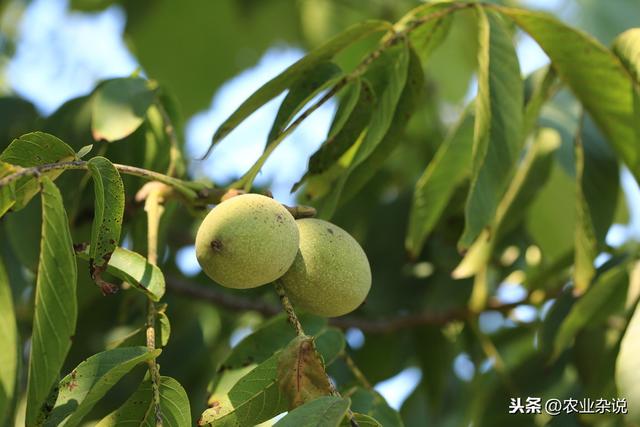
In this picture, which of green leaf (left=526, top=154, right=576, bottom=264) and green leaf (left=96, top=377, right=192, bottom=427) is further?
green leaf (left=526, top=154, right=576, bottom=264)

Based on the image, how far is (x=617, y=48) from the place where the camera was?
156 cm

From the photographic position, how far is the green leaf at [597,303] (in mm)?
Answer: 1662

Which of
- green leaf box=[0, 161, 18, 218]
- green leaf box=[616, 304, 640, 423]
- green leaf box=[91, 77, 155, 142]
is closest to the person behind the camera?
green leaf box=[0, 161, 18, 218]

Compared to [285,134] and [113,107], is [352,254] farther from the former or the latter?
[113,107]

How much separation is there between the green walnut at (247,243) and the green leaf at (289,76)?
245 millimetres

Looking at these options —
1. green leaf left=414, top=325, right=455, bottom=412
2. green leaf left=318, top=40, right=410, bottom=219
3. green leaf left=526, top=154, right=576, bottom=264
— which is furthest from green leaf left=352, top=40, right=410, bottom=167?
green leaf left=414, top=325, right=455, bottom=412

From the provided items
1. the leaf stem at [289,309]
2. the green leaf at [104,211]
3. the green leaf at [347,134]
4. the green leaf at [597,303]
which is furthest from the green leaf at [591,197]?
the green leaf at [104,211]

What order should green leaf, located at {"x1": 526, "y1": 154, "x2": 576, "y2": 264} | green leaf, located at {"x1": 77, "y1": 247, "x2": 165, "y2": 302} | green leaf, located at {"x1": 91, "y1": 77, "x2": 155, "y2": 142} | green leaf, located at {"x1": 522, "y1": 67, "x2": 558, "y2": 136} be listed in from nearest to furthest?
1. green leaf, located at {"x1": 77, "y1": 247, "x2": 165, "y2": 302}
2. green leaf, located at {"x1": 91, "y1": 77, "x2": 155, "y2": 142}
3. green leaf, located at {"x1": 522, "y1": 67, "x2": 558, "y2": 136}
4. green leaf, located at {"x1": 526, "y1": 154, "x2": 576, "y2": 264}

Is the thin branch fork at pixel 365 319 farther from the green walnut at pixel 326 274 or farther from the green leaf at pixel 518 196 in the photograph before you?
the green walnut at pixel 326 274

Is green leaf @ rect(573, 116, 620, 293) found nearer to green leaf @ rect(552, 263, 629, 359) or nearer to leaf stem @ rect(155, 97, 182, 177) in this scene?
green leaf @ rect(552, 263, 629, 359)

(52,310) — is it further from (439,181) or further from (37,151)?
(439,181)

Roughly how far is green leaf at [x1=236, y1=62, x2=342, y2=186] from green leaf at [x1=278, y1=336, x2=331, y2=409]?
0.41m

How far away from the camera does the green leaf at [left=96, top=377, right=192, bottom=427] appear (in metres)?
1.11

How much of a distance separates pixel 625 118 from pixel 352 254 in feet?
2.19
